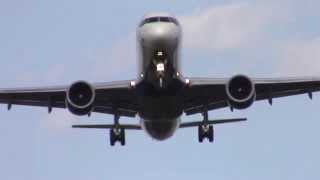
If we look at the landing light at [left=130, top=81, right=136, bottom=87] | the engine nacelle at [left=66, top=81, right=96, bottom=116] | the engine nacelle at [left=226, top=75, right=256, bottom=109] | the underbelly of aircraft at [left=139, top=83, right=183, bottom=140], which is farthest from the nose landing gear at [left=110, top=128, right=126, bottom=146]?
the engine nacelle at [left=226, top=75, right=256, bottom=109]

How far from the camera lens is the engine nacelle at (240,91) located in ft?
87.4

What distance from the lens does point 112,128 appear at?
3114cm

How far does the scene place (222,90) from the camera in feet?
93.9

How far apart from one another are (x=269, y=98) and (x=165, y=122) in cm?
512

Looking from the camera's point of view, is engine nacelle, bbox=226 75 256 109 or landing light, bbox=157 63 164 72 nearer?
landing light, bbox=157 63 164 72

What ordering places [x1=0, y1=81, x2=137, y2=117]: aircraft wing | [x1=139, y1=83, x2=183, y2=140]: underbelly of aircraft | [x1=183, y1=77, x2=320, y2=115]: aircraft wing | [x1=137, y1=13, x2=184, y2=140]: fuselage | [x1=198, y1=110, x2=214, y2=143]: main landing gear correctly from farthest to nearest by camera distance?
[x1=198, y1=110, x2=214, y2=143]: main landing gear
[x1=0, y1=81, x2=137, y2=117]: aircraft wing
[x1=183, y1=77, x2=320, y2=115]: aircraft wing
[x1=139, y1=83, x2=183, y2=140]: underbelly of aircraft
[x1=137, y1=13, x2=184, y2=140]: fuselage

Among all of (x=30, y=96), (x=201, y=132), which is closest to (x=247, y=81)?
(x=201, y=132)

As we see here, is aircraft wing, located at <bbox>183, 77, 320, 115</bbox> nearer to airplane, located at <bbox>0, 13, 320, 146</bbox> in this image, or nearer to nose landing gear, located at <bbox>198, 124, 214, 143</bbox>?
airplane, located at <bbox>0, 13, 320, 146</bbox>

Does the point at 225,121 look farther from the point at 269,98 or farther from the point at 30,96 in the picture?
the point at 30,96

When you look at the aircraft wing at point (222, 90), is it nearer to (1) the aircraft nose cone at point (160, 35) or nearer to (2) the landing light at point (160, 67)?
(2) the landing light at point (160, 67)

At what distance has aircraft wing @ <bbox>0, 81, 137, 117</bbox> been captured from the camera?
28250 mm

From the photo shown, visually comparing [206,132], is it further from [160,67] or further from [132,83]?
[160,67]

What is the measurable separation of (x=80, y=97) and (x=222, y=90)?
589 cm

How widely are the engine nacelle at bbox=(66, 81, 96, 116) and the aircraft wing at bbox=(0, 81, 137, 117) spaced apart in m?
0.66
